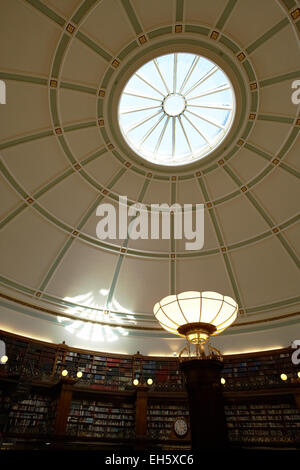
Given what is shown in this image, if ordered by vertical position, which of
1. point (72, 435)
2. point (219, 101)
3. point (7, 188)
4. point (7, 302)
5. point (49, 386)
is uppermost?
point (219, 101)

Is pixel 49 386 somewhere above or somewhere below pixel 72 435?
above

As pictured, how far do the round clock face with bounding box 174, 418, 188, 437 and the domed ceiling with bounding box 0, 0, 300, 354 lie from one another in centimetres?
291

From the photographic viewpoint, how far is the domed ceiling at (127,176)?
7.68m

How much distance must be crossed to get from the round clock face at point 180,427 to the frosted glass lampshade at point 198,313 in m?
7.17

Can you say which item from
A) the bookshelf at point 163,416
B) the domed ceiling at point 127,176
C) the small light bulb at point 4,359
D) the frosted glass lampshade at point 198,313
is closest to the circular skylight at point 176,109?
the domed ceiling at point 127,176

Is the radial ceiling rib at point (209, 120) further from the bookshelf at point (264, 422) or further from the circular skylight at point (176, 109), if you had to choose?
the bookshelf at point (264, 422)

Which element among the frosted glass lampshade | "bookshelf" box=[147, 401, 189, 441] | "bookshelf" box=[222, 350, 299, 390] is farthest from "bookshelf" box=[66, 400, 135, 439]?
the frosted glass lampshade

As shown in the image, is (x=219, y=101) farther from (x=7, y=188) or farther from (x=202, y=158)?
(x=7, y=188)

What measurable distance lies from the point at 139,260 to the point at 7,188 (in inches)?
238

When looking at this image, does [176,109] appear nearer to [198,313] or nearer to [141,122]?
[141,122]

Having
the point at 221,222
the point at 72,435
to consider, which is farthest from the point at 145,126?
the point at 72,435

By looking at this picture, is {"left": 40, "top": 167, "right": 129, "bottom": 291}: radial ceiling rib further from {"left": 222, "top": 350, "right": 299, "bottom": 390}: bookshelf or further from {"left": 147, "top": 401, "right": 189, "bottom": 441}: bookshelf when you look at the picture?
{"left": 222, "top": 350, "right": 299, "bottom": 390}: bookshelf

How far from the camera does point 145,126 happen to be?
37.1ft

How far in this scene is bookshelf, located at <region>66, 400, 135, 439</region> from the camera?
8.88m
